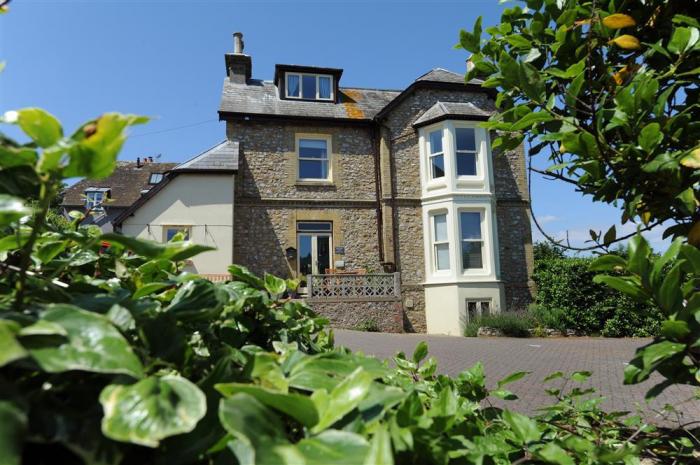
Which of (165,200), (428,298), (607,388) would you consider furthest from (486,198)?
(165,200)

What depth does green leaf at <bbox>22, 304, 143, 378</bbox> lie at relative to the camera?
50 cm

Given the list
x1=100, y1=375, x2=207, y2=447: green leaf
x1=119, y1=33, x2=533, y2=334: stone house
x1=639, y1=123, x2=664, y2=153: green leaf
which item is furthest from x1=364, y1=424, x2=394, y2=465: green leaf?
x1=119, y1=33, x2=533, y2=334: stone house

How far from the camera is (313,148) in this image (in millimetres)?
16641

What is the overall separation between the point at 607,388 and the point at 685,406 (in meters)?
1.54

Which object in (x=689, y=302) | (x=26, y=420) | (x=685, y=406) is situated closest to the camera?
(x=26, y=420)

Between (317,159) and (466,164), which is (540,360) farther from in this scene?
(317,159)

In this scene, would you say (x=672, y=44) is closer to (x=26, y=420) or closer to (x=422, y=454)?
(x=422, y=454)

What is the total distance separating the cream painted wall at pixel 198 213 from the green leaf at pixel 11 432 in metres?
14.8

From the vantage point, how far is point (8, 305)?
25.0 inches

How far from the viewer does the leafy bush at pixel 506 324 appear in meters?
13.5

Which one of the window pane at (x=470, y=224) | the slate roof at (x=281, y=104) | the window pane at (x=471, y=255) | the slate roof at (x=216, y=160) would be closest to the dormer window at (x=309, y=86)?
the slate roof at (x=281, y=104)

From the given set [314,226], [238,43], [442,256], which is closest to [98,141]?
[314,226]

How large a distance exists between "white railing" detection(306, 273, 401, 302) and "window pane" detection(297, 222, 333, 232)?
202 cm

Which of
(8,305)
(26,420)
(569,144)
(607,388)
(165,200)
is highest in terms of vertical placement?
(165,200)
